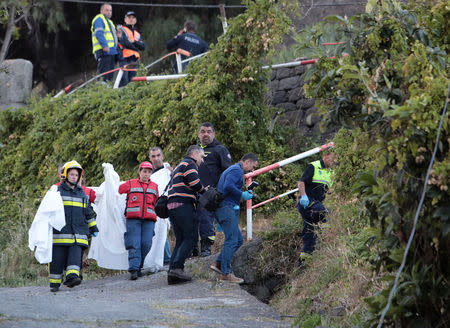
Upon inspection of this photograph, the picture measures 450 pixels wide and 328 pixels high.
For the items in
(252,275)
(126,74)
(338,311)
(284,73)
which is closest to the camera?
(338,311)

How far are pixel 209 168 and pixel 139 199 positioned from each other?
3.37ft

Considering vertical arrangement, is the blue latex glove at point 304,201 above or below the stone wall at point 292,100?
below

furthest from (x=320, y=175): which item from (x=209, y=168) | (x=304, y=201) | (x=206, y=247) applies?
(x=206, y=247)

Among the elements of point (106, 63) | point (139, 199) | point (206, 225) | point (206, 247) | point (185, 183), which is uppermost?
point (106, 63)

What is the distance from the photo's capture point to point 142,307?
707 cm

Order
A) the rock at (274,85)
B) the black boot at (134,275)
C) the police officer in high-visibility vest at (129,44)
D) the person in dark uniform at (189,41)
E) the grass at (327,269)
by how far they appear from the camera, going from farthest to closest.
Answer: the police officer in high-visibility vest at (129,44), the person in dark uniform at (189,41), the rock at (274,85), the black boot at (134,275), the grass at (327,269)

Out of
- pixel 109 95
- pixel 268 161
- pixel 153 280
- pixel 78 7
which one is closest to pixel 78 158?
pixel 109 95

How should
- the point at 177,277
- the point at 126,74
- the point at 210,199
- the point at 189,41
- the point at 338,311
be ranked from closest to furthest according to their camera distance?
the point at 338,311 → the point at 210,199 → the point at 177,277 → the point at 189,41 → the point at 126,74

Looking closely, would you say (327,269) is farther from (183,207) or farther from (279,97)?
(279,97)

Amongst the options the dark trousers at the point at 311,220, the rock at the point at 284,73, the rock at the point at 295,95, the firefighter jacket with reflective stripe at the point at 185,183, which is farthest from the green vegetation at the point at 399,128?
the rock at the point at 284,73

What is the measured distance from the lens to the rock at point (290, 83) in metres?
13.3

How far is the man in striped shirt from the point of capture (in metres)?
8.73

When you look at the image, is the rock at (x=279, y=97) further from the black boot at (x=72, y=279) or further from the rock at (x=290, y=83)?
the black boot at (x=72, y=279)

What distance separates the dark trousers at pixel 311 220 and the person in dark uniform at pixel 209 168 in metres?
1.51
